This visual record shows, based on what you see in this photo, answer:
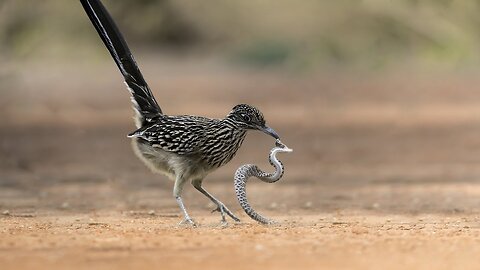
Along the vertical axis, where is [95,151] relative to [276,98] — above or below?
below

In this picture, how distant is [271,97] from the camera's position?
107ft

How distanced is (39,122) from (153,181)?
10940 mm

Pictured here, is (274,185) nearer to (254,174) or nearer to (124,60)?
(254,174)

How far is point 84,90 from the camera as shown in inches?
1451

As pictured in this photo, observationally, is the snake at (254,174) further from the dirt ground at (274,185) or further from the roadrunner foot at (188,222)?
the roadrunner foot at (188,222)

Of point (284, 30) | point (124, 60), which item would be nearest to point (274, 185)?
point (124, 60)

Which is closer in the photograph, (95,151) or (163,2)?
(95,151)

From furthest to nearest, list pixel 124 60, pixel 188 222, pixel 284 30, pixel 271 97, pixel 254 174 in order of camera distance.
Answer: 1. pixel 284 30
2. pixel 271 97
3. pixel 124 60
4. pixel 254 174
5. pixel 188 222

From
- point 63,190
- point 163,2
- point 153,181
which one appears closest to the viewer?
point 63,190

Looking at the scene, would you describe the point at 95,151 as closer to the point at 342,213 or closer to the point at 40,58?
the point at 342,213

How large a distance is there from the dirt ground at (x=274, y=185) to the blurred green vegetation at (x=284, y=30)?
219 centimetres

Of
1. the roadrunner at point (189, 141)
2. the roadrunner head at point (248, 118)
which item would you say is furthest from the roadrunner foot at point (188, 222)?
the roadrunner head at point (248, 118)

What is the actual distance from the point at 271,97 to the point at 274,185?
18.1 metres

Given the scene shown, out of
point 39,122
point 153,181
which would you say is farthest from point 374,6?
point 153,181
